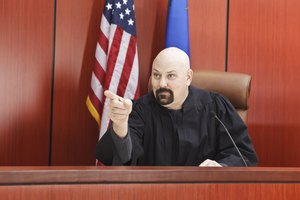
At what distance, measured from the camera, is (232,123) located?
2418mm

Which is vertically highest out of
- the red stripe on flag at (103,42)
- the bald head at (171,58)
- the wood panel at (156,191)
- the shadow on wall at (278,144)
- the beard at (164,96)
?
the red stripe on flag at (103,42)

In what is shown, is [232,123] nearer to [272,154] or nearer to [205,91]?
[205,91]

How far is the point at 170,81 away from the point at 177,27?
98 centimetres

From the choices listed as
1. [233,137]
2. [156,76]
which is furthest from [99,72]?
[233,137]

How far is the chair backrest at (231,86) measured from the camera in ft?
8.93

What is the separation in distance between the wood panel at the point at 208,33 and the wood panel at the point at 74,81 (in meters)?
0.72

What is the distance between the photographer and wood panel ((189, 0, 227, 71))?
140 inches

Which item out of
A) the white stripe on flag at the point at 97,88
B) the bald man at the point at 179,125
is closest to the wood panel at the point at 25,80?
the white stripe on flag at the point at 97,88

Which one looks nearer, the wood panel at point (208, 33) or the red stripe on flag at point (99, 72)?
the red stripe on flag at point (99, 72)

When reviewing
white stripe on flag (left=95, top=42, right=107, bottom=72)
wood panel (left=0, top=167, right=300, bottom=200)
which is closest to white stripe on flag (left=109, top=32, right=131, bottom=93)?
white stripe on flag (left=95, top=42, right=107, bottom=72)

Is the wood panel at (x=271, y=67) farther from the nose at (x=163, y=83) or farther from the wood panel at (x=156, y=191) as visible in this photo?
the wood panel at (x=156, y=191)

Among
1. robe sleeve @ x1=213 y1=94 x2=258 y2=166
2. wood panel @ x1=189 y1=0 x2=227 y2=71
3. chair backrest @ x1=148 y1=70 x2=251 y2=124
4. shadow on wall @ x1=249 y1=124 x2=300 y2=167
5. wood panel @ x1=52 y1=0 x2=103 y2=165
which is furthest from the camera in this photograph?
shadow on wall @ x1=249 y1=124 x2=300 y2=167

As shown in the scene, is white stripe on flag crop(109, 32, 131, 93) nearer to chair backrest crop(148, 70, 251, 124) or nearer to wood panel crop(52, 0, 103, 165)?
wood panel crop(52, 0, 103, 165)

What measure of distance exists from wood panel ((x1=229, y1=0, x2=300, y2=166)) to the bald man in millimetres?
1229
